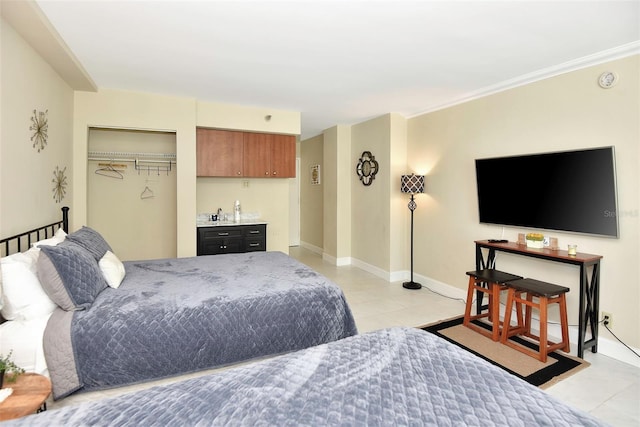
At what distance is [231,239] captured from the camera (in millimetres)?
4809

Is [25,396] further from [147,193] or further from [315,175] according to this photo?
[315,175]

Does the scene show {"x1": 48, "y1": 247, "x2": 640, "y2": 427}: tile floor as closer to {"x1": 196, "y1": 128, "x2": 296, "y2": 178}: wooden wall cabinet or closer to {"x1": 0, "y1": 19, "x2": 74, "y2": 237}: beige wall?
{"x1": 0, "y1": 19, "x2": 74, "y2": 237}: beige wall

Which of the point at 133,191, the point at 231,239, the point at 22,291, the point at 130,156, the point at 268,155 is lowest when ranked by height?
the point at 22,291

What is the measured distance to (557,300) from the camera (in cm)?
288

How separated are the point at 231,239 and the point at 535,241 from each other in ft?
12.1

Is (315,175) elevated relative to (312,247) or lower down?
A: elevated

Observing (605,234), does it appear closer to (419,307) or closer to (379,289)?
(419,307)

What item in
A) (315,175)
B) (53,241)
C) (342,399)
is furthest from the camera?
(315,175)

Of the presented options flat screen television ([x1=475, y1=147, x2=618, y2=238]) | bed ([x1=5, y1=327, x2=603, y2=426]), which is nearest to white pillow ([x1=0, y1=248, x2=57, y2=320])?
bed ([x1=5, y1=327, x2=603, y2=426])

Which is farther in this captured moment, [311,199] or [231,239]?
[311,199]

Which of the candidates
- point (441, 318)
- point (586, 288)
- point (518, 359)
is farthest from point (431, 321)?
point (586, 288)

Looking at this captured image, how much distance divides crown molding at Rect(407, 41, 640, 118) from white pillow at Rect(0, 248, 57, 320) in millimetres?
4403

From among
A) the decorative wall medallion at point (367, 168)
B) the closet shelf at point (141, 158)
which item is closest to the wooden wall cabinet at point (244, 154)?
the closet shelf at point (141, 158)

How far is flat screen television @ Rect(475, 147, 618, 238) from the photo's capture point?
2838 mm
